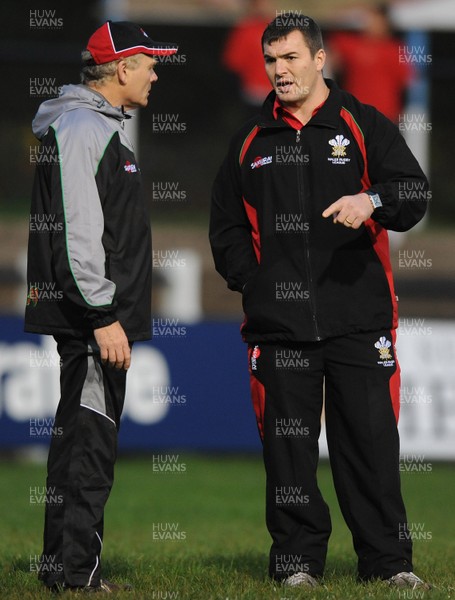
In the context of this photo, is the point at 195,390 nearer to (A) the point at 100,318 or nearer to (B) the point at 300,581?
(B) the point at 300,581

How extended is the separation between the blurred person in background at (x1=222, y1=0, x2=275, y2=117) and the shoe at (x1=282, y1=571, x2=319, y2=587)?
14163 mm

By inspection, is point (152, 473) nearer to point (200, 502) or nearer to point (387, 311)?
point (200, 502)

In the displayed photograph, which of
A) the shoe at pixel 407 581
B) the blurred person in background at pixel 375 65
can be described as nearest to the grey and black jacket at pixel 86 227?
the shoe at pixel 407 581

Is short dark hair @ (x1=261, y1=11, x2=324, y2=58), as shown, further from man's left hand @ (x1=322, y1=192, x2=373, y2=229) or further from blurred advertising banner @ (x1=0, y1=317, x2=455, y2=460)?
blurred advertising banner @ (x1=0, y1=317, x2=455, y2=460)

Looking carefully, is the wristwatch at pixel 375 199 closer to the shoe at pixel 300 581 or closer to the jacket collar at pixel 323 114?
the jacket collar at pixel 323 114

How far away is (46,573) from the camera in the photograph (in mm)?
5219

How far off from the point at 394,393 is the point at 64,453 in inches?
56.6

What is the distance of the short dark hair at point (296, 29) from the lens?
5438 mm

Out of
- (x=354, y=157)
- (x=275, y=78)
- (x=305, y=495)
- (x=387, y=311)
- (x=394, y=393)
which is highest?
(x=275, y=78)

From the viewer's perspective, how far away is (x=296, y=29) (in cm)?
543

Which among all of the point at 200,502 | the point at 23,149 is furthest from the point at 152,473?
the point at 23,149

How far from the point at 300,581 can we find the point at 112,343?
1292mm

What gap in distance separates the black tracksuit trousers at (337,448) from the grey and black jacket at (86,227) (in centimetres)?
70

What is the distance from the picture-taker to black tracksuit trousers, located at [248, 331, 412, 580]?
5441 millimetres
